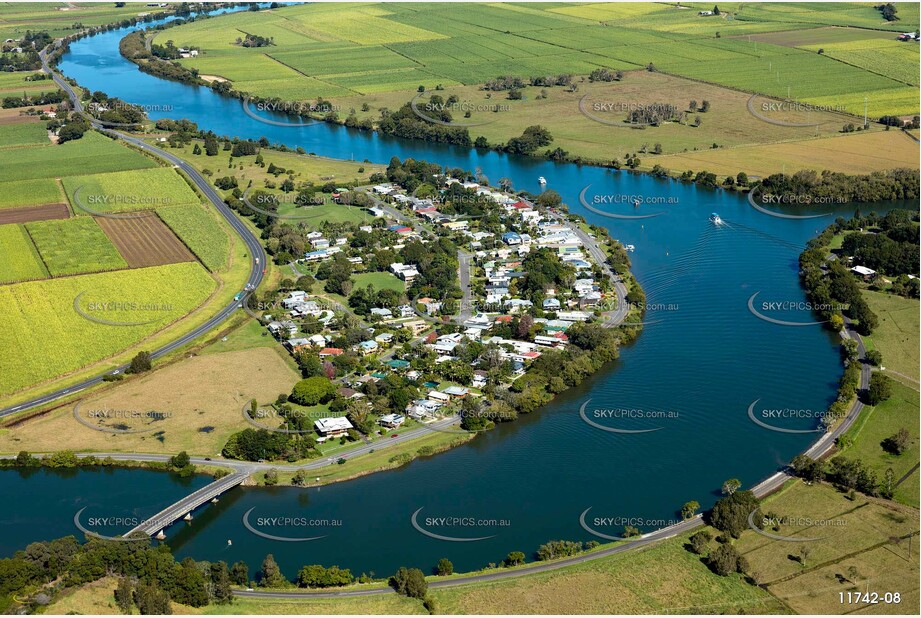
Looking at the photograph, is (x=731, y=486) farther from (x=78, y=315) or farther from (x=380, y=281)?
(x=78, y=315)

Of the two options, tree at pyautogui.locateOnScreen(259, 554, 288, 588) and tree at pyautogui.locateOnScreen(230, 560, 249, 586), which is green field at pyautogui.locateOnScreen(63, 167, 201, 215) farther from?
tree at pyautogui.locateOnScreen(259, 554, 288, 588)

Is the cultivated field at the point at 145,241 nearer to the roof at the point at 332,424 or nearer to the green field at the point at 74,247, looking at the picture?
the green field at the point at 74,247

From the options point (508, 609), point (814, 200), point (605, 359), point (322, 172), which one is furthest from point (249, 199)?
point (508, 609)

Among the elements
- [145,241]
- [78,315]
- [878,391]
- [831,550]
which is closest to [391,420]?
[831,550]

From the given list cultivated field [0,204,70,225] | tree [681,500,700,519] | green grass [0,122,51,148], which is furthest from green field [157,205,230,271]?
tree [681,500,700,519]

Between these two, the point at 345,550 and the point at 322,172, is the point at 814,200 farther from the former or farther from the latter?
the point at 345,550

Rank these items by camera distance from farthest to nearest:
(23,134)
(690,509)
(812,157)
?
1. (23,134)
2. (812,157)
3. (690,509)

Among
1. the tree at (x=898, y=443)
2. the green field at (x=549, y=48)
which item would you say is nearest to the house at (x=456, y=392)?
the tree at (x=898, y=443)
